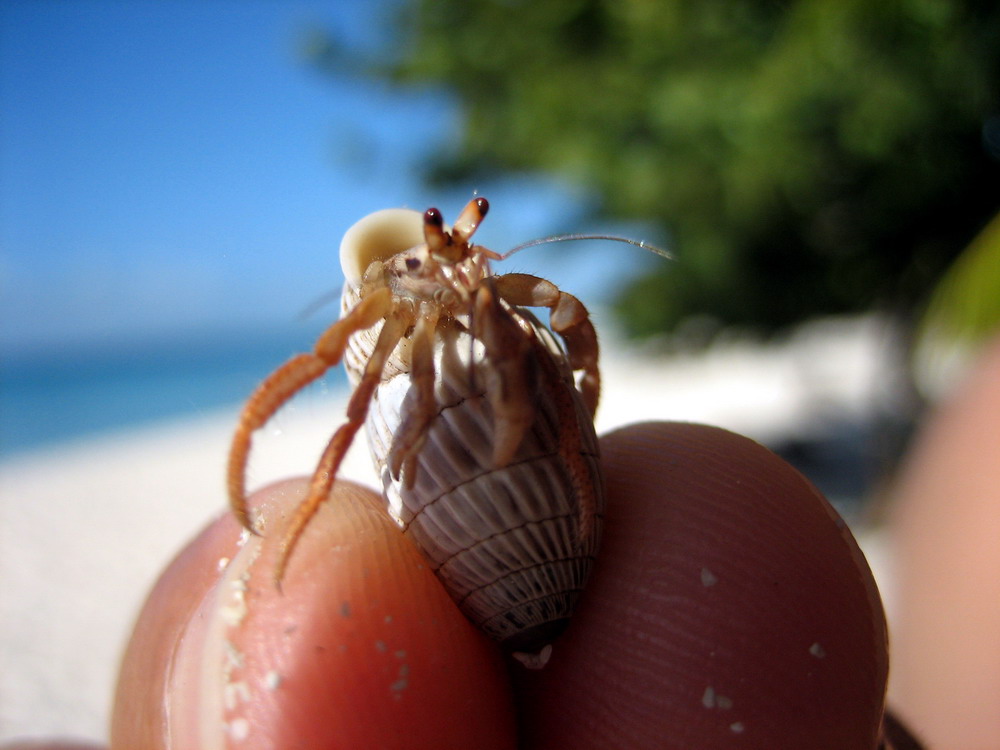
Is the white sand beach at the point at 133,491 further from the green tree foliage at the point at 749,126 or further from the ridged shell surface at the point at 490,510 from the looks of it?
the green tree foliage at the point at 749,126

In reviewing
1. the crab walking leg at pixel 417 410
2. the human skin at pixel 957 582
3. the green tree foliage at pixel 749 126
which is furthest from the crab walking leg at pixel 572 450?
the green tree foliage at pixel 749 126

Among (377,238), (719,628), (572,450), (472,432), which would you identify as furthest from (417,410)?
(719,628)

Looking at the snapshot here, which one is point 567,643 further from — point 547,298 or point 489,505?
point 547,298

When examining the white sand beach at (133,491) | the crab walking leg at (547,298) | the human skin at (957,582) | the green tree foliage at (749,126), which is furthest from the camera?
the green tree foliage at (749,126)

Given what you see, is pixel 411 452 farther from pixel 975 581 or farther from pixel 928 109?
pixel 928 109

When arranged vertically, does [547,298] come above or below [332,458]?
above

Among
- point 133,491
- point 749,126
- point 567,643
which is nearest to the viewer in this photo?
point 567,643

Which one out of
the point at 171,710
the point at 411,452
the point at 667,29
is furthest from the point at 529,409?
the point at 667,29
